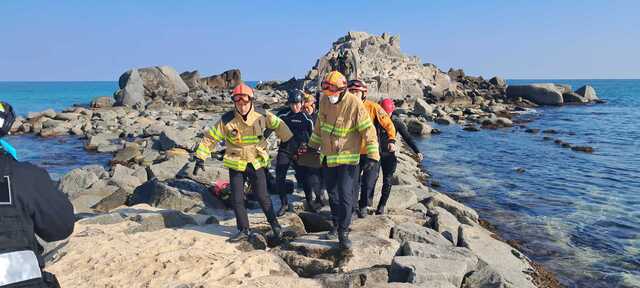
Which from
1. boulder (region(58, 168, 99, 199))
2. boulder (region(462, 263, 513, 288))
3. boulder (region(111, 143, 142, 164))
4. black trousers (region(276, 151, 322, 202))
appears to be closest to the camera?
boulder (region(462, 263, 513, 288))

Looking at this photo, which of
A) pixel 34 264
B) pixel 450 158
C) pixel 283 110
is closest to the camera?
pixel 34 264

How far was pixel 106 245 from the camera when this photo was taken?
577cm

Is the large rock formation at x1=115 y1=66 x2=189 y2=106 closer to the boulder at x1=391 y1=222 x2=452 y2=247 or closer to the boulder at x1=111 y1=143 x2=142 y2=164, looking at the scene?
the boulder at x1=111 y1=143 x2=142 y2=164

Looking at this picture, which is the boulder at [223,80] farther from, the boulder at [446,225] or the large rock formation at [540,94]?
the boulder at [446,225]

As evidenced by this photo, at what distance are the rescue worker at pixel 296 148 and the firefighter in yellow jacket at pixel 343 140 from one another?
1.66 m

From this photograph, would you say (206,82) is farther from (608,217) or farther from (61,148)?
(608,217)

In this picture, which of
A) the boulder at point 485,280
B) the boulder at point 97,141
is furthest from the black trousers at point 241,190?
the boulder at point 97,141

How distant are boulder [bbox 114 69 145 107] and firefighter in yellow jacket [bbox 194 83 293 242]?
34987 millimetres

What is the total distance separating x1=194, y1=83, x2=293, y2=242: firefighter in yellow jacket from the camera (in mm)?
5844

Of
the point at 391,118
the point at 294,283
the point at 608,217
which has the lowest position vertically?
the point at 608,217

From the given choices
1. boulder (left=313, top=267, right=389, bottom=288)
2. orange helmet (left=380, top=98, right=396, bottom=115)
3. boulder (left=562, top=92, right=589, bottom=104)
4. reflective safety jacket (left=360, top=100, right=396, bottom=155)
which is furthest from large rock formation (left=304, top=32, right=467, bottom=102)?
boulder (left=313, top=267, right=389, bottom=288)

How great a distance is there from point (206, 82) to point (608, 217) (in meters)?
58.6

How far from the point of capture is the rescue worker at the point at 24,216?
2416 millimetres

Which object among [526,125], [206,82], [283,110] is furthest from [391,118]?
[206,82]
